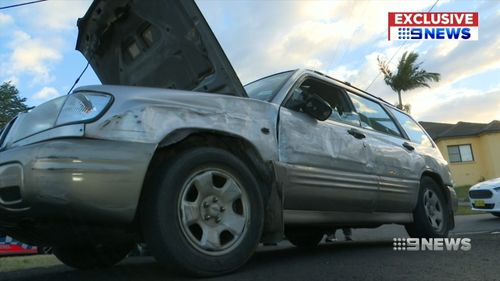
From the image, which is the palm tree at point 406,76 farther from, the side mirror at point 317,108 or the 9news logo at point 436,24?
the side mirror at point 317,108

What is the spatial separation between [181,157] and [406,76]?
2702cm

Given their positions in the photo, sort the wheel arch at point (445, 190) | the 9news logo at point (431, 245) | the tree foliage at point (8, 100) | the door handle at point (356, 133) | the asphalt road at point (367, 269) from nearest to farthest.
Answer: the asphalt road at point (367, 269) < the door handle at point (356, 133) < the 9news logo at point (431, 245) < the wheel arch at point (445, 190) < the tree foliage at point (8, 100)

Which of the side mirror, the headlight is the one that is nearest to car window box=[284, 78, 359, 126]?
the side mirror

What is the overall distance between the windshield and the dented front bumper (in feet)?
5.00

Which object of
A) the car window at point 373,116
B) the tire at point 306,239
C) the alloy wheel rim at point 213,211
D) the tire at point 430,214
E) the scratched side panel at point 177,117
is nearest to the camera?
the scratched side panel at point 177,117

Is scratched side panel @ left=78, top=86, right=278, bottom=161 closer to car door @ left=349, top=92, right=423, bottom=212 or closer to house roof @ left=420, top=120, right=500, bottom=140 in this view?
car door @ left=349, top=92, right=423, bottom=212

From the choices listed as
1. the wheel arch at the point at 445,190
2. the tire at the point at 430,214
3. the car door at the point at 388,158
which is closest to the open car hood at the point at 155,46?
the car door at the point at 388,158

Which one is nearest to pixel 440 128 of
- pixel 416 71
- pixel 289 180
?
pixel 416 71

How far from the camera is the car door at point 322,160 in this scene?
3.72m

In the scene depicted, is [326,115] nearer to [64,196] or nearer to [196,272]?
[196,272]

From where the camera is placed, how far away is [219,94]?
3461 millimetres

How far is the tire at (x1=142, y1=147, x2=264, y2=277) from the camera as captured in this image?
9.13ft

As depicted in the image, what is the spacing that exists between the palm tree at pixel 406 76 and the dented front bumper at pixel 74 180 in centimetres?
2689

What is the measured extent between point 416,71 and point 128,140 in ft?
91.0
